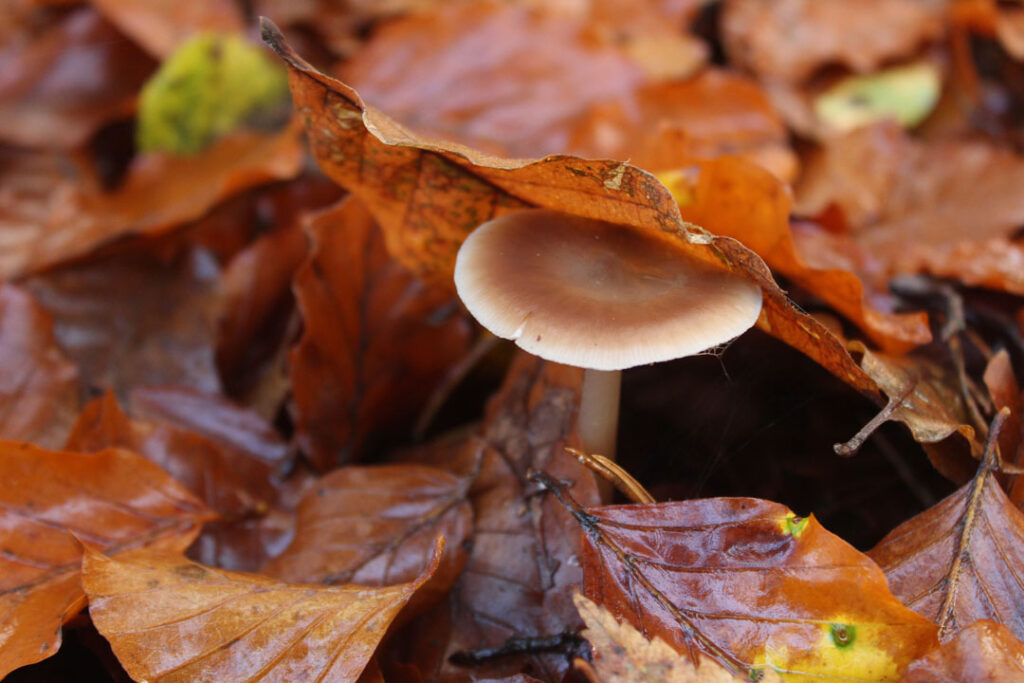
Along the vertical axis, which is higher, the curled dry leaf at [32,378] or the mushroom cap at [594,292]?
the mushroom cap at [594,292]

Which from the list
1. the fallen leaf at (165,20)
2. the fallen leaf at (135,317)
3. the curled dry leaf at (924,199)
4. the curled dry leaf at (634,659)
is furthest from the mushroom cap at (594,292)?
the fallen leaf at (165,20)

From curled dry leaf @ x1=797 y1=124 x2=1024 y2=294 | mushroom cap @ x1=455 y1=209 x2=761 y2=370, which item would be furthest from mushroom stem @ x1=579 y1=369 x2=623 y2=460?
curled dry leaf @ x1=797 y1=124 x2=1024 y2=294

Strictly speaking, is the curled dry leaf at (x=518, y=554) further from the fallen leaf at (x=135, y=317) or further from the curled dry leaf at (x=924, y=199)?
the curled dry leaf at (x=924, y=199)

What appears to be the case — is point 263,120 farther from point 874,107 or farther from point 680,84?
point 874,107

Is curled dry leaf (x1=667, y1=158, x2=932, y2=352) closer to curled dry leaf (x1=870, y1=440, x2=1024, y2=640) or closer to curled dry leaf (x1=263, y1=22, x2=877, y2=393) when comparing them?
curled dry leaf (x1=263, y1=22, x2=877, y2=393)

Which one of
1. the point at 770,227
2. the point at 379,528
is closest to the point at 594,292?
the point at 770,227
